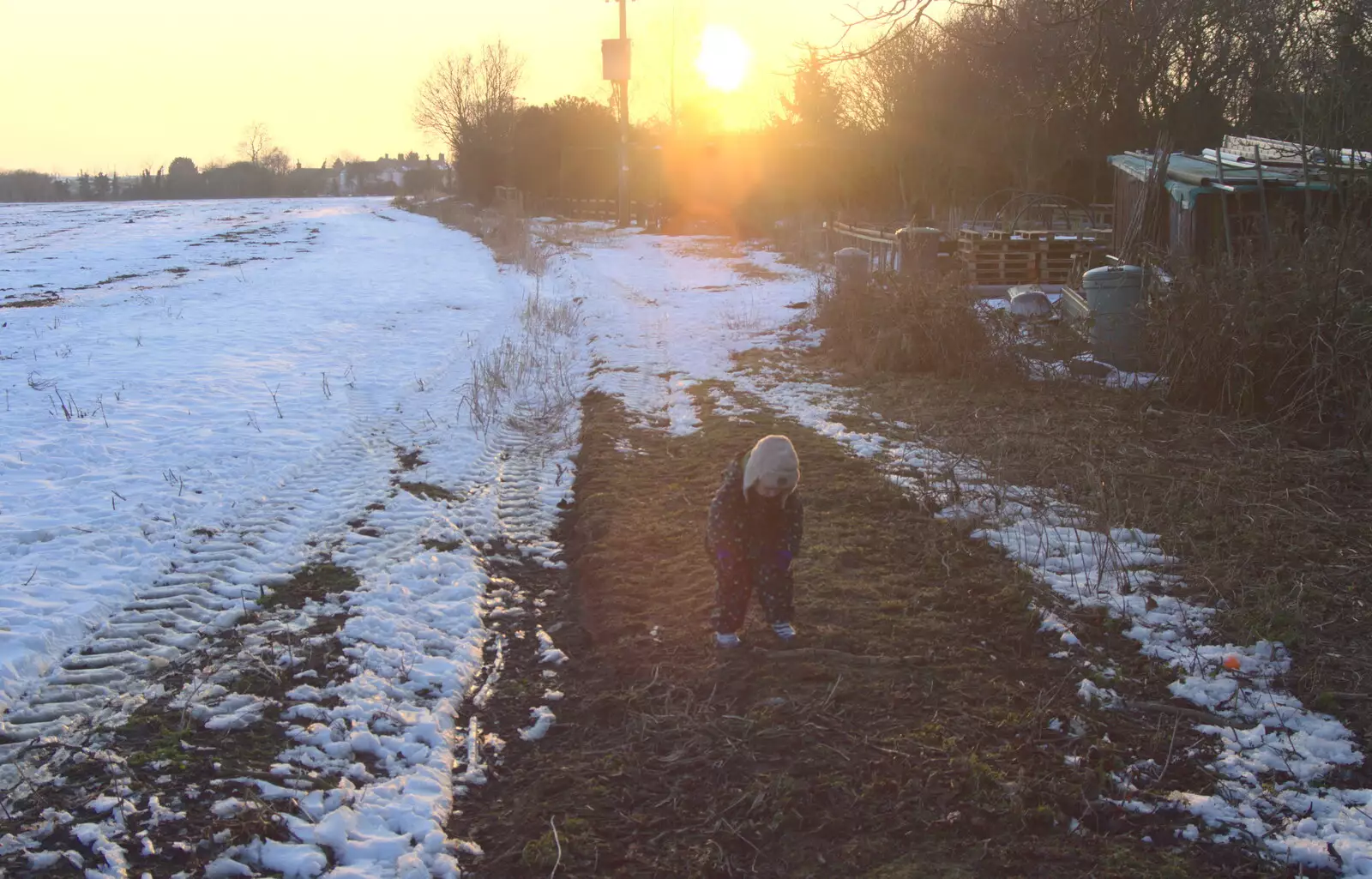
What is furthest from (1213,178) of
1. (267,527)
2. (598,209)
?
(598,209)

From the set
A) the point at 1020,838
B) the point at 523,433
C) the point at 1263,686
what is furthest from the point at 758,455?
the point at 523,433

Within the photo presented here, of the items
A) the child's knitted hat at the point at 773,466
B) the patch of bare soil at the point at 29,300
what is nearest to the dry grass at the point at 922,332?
the child's knitted hat at the point at 773,466

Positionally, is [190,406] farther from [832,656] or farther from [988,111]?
[988,111]

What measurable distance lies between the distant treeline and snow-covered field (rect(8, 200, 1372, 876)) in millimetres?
58014

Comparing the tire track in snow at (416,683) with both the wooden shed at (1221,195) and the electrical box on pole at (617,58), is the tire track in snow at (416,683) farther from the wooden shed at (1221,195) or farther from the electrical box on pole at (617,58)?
the electrical box on pole at (617,58)

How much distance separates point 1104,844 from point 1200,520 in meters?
3.34

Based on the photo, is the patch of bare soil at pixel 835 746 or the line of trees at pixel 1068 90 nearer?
the patch of bare soil at pixel 835 746

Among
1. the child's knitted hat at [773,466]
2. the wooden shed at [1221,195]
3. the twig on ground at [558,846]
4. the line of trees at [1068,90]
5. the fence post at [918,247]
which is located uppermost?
the line of trees at [1068,90]

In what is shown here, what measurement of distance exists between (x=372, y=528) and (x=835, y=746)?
146 inches

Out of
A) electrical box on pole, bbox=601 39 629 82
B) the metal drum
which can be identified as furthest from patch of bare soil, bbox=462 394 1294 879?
electrical box on pole, bbox=601 39 629 82

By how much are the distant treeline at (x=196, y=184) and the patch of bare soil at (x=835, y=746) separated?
66.6 metres

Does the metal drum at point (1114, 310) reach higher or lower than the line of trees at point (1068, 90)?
lower

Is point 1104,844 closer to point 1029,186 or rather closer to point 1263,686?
point 1263,686

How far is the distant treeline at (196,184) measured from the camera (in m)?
65.1
